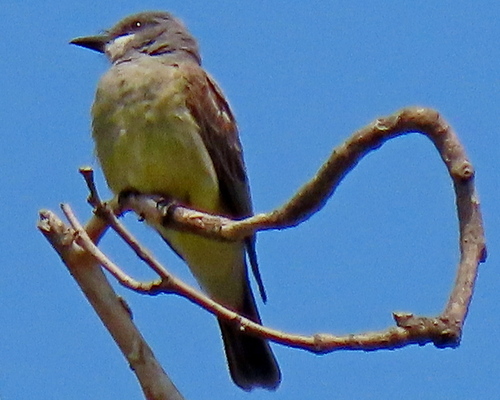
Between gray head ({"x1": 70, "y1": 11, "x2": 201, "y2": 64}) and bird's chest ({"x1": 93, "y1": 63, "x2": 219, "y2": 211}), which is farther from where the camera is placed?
gray head ({"x1": 70, "y1": 11, "x2": 201, "y2": 64})

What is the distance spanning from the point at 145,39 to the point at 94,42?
38 centimetres

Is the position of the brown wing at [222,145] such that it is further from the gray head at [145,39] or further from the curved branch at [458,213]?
the curved branch at [458,213]

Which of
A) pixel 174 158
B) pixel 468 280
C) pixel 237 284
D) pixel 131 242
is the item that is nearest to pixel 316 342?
pixel 468 280

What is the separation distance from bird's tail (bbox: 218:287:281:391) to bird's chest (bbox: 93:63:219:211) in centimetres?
86

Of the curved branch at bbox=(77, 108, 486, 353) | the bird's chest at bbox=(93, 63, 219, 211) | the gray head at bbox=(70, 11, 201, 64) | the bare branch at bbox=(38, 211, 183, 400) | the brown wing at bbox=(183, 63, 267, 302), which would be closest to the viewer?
the curved branch at bbox=(77, 108, 486, 353)

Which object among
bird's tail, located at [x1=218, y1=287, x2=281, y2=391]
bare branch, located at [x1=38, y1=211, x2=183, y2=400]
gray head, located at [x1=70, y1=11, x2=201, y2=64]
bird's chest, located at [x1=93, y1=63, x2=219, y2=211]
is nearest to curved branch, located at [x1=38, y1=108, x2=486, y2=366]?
bare branch, located at [x1=38, y1=211, x2=183, y2=400]

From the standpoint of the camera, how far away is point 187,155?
6609mm

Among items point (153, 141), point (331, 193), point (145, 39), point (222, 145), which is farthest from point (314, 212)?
point (145, 39)

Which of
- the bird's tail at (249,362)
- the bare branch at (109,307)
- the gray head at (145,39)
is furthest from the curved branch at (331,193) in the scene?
the gray head at (145,39)

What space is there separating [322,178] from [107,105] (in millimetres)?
3220

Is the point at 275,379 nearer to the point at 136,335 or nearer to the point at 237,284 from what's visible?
the point at 237,284

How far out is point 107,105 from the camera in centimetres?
676

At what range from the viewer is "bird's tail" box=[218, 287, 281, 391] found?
6.94 m

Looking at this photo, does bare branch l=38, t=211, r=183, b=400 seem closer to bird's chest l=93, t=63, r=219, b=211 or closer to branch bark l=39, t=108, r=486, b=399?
branch bark l=39, t=108, r=486, b=399
